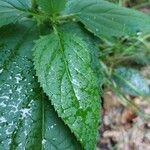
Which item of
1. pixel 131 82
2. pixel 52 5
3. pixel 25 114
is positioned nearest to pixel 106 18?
pixel 52 5

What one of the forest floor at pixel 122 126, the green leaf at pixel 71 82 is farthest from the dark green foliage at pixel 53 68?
the forest floor at pixel 122 126

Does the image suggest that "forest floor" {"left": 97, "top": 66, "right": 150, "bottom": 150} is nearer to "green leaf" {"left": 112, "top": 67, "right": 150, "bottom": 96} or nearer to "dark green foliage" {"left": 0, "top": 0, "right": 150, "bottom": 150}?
"green leaf" {"left": 112, "top": 67, "right": 150, "bottom": 96}

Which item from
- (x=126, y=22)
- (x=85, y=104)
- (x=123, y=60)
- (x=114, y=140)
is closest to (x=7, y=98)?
(x=85, y=104)

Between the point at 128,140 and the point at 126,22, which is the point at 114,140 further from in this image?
the point at 126,22

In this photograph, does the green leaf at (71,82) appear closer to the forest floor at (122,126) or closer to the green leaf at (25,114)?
the green leaf at (25,114)

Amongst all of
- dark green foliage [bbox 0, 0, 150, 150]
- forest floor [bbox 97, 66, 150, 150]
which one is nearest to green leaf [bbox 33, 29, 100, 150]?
dark green foliage [bbox 0, 0, 150, 150]
